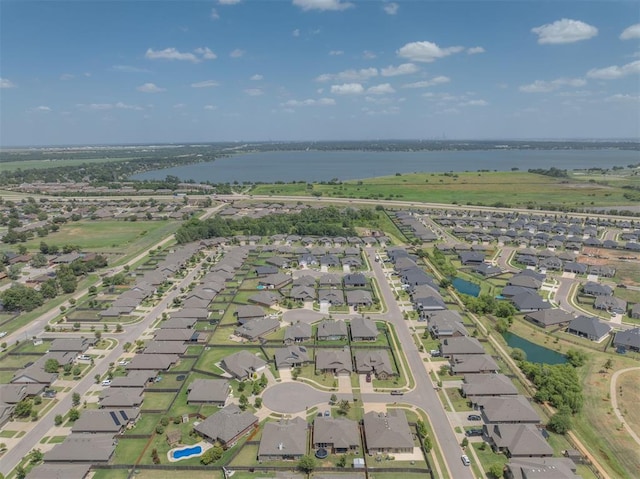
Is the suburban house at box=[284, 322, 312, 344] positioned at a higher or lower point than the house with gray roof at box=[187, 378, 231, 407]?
higher

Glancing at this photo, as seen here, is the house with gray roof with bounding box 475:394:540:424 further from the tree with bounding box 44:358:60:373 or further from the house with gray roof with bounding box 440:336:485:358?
the tree with bounding box 44:358:60:373

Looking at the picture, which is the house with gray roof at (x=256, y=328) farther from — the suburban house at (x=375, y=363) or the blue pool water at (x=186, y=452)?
the blue pool water at (x=186, y=452)

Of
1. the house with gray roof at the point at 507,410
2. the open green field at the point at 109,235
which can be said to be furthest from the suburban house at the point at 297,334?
the open green field at the point at 109,235

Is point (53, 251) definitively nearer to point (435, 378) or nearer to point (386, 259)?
point (386, 259)

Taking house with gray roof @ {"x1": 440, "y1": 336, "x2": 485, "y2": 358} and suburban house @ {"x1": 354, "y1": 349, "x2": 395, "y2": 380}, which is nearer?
suburban house @ {"x1": 354, "y1": 349, "x2": 395, "y2": 380}

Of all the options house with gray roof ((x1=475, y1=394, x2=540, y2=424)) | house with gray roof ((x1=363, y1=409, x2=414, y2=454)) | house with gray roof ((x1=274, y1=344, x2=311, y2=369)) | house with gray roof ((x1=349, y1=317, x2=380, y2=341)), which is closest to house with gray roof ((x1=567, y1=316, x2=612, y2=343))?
house with gray roof ((x1=475, y1=394, x2=540, y2=424))
